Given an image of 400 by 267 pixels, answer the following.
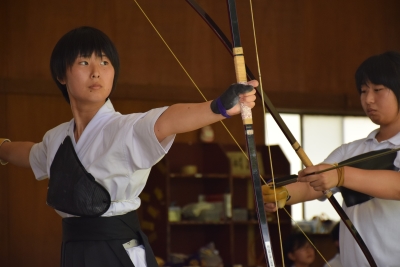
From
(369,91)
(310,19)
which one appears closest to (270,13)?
(310,19)

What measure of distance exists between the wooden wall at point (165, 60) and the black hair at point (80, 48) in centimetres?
295

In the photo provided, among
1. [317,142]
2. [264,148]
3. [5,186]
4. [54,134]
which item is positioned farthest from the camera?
[317,142]

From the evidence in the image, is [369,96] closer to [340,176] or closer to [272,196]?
[340,176]

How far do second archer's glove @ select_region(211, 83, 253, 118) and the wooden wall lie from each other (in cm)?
353

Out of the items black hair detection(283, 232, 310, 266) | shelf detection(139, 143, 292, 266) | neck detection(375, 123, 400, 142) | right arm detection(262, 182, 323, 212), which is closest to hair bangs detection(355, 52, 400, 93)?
neck detection(375, 123, 400, 142)

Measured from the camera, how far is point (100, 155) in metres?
1.91

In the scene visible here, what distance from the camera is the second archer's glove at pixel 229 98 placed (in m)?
1.60

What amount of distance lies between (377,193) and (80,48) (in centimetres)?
99

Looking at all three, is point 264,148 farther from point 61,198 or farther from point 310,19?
point 61,198

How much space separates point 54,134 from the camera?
2.20 m

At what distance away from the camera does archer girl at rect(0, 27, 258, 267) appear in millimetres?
1804

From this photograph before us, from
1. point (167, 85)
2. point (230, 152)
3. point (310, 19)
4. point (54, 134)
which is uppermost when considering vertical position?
point (310, 19)

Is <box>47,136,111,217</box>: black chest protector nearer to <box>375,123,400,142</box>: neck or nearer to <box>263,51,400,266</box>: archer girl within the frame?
<box>263,51,400,266</box>: archer girl

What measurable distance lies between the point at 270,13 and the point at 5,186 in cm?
255
